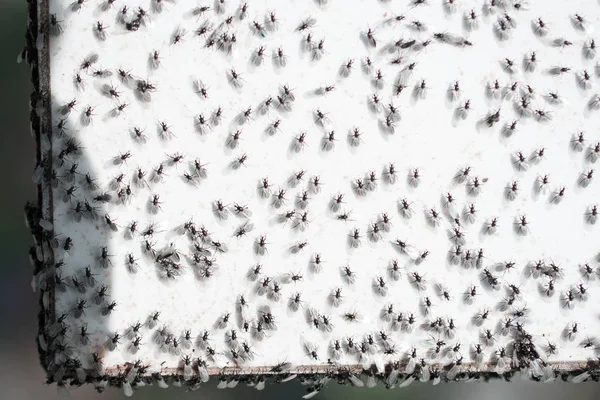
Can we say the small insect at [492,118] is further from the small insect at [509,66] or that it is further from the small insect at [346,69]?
the small insect at [346,69]

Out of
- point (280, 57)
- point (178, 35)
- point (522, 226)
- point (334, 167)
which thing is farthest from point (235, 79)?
point (522, 226)

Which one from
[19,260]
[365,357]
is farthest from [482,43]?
[19,260]

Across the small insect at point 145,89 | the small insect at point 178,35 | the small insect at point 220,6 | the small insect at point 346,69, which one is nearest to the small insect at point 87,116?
the small insect at point 145,89

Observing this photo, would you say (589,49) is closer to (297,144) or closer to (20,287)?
(297,144)

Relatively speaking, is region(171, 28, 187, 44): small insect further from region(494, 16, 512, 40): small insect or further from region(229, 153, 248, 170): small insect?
region(494, 16, 512, 40): small insect

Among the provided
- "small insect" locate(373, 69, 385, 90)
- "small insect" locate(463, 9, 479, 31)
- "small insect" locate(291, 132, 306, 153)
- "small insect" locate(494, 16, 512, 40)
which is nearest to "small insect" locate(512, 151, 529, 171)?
"small insect" locate(494, 16, 512, 40)

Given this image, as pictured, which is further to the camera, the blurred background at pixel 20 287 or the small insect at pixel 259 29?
the blurred background at pixel 20 287
